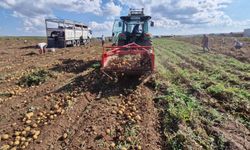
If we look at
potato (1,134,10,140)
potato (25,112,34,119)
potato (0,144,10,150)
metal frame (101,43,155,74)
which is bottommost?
potato (0,144,10,150)

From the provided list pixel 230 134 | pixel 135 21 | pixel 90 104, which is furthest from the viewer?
pixel 135 21

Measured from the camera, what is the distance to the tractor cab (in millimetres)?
11883

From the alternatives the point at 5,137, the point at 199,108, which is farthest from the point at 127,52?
A: the point at 5,137

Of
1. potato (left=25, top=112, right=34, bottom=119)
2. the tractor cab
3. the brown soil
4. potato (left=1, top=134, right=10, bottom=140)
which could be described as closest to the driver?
the tractor cab

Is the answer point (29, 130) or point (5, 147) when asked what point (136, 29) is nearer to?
point (29, 130)

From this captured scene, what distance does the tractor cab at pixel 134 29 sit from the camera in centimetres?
1188

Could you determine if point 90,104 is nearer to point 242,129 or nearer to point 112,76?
point 112,76

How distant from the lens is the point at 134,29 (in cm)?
1235

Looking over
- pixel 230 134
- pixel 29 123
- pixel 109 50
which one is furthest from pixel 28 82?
pixel 230 134

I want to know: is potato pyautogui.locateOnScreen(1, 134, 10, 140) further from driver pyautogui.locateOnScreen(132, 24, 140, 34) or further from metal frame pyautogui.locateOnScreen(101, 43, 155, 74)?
driver pyautogui.locateOnScreen(132, 24, 140, 34)

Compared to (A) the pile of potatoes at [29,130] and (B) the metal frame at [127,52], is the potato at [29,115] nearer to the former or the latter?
(A) the pile of potatoes at [29,130]

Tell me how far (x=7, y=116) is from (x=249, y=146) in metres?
5.19

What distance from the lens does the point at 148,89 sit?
7.83 m

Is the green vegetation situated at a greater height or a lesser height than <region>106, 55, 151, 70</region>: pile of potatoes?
lesser
